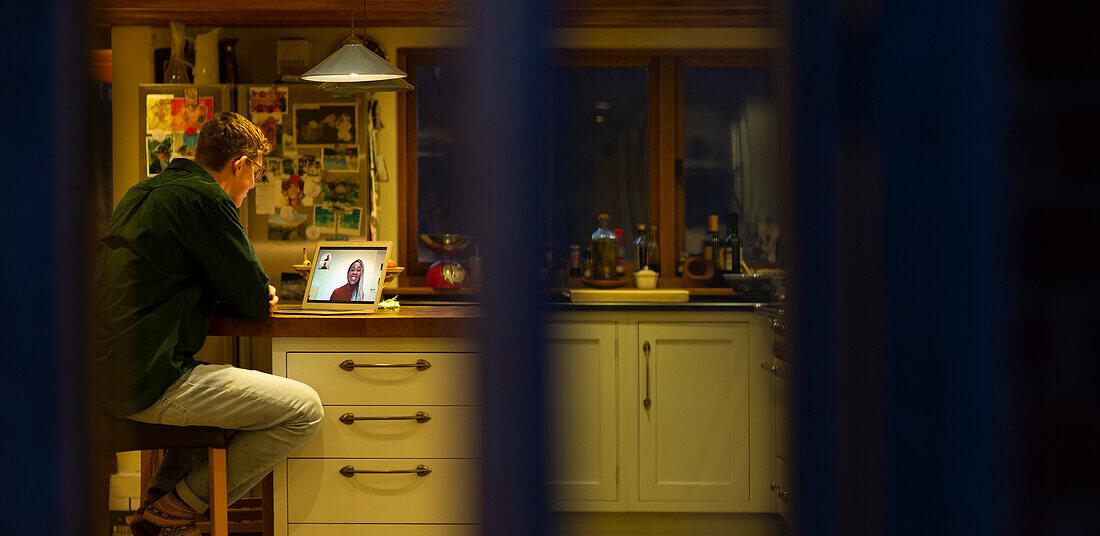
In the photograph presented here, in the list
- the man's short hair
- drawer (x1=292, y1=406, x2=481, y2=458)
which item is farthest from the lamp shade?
drawer (x1=292, y1=406, x2=481, y2=458)

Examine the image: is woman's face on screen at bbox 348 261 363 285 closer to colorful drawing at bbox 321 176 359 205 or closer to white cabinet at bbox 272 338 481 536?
white cabinet at bbox 272 338 481 536

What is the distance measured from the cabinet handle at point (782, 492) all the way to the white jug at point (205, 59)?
13.7ft

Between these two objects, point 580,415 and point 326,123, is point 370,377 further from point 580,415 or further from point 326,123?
point 580,415

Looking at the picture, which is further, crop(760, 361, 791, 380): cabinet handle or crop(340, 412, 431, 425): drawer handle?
crop(340, 412, 431, 425): drawer handle

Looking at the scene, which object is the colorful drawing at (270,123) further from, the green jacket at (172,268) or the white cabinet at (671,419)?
the white cabinet at (671,419)

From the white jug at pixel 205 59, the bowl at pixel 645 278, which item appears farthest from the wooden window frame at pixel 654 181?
the white jug at pixel 205 59

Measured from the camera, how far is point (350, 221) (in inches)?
175

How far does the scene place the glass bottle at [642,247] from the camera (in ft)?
14.3

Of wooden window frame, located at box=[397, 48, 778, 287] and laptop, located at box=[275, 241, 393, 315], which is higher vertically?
wooden window frame, located at box=[397, 48, 778, 287]

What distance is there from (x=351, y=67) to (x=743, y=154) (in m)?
2.44

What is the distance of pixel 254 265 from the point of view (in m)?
2.46

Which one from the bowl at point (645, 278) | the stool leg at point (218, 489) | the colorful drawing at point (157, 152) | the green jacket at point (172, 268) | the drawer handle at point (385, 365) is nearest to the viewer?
the green jacket at point (172, 268)

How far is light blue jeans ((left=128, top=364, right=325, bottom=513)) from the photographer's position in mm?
2383

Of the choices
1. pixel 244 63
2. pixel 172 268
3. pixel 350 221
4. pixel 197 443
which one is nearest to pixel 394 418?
pixel 197 443
